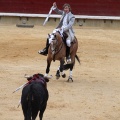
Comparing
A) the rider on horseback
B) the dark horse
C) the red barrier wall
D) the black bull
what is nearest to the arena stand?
the red barrier wall

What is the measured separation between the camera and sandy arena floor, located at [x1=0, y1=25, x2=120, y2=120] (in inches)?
314

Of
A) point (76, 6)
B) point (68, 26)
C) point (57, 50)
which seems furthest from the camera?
point (76, 6)

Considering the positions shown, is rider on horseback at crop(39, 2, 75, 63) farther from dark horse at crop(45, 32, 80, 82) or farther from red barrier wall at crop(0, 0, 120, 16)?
red barrier wall at crop(0, 0, 120, 16)

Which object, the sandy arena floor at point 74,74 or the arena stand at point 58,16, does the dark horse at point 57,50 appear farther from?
the arena stand at point 58,16

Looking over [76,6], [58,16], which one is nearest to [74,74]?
[58,16]

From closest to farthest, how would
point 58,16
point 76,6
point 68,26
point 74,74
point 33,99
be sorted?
point 33,99 → point 68,26 → point 74,74 → point 58,16 → point 76,6

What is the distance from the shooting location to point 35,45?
51.2 ft

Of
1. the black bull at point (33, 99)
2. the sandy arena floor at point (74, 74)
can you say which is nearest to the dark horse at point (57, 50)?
the sandy arena floor at point (74, 74)

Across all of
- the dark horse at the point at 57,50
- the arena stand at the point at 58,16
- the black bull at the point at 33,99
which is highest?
the black bull at the point at 33,99

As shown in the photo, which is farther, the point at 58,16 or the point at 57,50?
the point at 58,16

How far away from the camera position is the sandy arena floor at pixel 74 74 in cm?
799

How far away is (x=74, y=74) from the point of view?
11.8 meters

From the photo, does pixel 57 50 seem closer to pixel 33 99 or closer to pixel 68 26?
pixel 68 26

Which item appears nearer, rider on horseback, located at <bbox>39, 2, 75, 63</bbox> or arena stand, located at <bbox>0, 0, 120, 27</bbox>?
rider on horseback, located at <bbox>39, 2, 75, 63</bbox>
